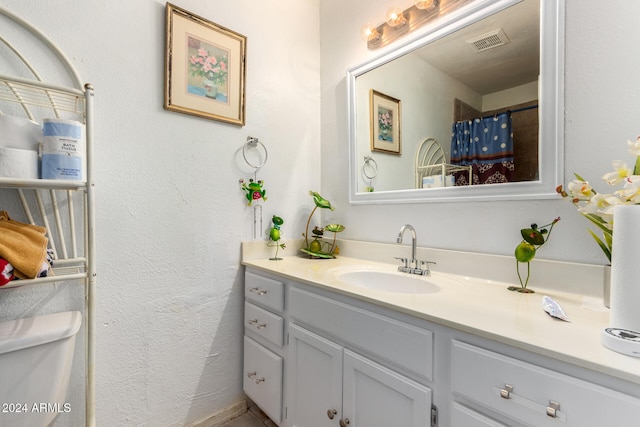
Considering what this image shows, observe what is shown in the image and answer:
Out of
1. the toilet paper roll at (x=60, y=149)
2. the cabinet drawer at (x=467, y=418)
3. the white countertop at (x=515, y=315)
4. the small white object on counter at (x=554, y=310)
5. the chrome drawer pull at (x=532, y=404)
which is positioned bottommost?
the cabinet drawer at (x=467, y=418)

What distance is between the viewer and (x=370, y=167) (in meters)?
1.63

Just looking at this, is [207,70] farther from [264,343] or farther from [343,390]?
[343,390]

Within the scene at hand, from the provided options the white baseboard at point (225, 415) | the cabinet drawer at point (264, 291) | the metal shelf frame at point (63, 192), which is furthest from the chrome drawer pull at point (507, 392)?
the white baseboard at point (225, 415)

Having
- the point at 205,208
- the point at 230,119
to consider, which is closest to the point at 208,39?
the point at 230,119

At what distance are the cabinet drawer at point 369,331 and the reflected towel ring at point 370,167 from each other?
2.50 feet

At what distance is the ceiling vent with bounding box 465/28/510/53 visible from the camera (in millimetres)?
1137

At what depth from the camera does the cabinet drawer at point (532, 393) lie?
20.8 inches

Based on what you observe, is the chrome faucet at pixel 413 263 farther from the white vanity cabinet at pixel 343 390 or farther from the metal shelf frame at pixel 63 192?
the metal shelf frame at pixel 63 192

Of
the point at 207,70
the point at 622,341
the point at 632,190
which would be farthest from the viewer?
the point at 207,70

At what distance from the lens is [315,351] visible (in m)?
1.12

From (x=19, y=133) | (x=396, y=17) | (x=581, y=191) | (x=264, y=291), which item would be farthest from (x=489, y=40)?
(x=19, y=133)

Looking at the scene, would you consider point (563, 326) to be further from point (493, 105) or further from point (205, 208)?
point (205, 208)

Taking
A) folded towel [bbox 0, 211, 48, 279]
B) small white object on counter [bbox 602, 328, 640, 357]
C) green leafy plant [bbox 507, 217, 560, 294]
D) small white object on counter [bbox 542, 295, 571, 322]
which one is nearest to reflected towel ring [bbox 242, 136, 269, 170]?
folded towel [bbox 0, 211, 48, 279]

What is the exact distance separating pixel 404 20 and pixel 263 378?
5.98 feet
